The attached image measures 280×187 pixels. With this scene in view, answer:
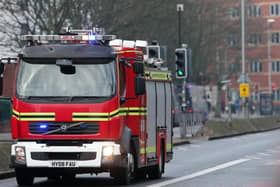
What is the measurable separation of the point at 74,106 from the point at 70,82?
478mm

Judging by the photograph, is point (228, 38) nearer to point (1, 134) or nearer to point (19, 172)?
point (1, 134)

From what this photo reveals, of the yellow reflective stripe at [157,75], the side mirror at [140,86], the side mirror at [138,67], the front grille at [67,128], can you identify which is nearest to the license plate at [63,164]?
the front grille at [67,128]

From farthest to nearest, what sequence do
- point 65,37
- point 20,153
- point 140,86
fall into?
point 65,37
point 140,86
point 20,153

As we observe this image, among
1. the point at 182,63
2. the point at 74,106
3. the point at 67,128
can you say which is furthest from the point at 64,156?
the point at 182,63

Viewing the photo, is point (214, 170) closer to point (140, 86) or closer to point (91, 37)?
point (140, 86)

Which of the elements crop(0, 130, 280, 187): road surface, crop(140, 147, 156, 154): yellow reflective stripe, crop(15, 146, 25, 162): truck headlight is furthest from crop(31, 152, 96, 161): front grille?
crop(140, 147, 156, 154): yellow reflective stripe

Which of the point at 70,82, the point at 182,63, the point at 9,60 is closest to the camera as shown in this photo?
the point at 70,82

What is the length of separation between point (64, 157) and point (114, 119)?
109cm

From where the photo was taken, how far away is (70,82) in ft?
64.7

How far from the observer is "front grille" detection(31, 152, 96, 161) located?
766 inches

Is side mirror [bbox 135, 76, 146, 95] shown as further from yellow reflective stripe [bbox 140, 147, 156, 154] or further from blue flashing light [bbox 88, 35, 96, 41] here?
yellow reflective stripe [bbox 140, 147, 156, 154]

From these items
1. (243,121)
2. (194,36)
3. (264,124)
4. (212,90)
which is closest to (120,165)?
(243,121)

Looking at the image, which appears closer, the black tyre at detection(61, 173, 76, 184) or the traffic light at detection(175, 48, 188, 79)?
the black tyre at detection(61, 173, 76, 184)

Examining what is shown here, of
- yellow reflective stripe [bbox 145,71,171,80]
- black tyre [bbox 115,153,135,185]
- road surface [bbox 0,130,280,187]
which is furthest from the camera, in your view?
yellow reflective stripe [bbox 145,71,171,80]
